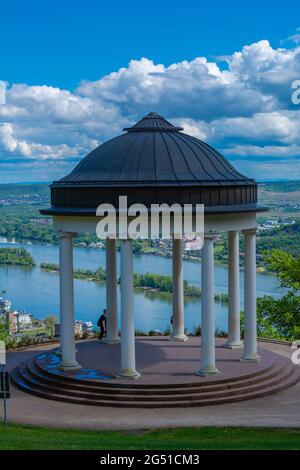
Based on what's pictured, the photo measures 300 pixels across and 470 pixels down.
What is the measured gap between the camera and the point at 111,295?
26.5 meters

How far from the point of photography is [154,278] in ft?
295

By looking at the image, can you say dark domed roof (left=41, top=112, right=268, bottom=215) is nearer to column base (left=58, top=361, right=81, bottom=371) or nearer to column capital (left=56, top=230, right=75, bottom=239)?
column capital (left=56, top=230, right=75, bottom=239)

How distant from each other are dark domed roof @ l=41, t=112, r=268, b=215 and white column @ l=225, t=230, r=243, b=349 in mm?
3336

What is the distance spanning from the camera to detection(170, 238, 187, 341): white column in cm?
2753

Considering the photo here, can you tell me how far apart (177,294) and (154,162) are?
7945 millimetres

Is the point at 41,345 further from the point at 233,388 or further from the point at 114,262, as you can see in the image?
the point at 233,388

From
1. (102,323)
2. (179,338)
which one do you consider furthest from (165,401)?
(102,323)

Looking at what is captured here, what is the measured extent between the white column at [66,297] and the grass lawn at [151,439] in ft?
15.4

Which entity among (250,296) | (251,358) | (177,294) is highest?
(250,296)

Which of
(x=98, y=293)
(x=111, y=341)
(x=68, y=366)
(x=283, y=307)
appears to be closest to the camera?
(x=68, y=366)

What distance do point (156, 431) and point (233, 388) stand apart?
4.07m

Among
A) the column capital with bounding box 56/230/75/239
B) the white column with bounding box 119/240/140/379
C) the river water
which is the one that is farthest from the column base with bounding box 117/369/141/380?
the river water

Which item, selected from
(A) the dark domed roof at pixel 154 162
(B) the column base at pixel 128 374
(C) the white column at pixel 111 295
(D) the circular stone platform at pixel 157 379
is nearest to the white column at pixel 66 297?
(D) the circular stone platform at pixel 157 379

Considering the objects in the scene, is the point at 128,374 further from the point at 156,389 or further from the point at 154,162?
the point at 154,162
